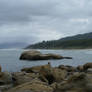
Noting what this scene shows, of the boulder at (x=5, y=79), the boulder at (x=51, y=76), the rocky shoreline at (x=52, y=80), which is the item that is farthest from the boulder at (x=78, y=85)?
the boulder at (x=51, y=76)

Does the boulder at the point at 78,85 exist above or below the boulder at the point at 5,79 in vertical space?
above

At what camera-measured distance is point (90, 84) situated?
7.70 meters

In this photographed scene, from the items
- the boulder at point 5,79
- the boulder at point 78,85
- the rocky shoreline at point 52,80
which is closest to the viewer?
the boulder at point 78,85

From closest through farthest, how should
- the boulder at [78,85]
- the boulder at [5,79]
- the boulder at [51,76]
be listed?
the boulder at [78,85]
the boulder at [5,79]
the boulder at [51,76]

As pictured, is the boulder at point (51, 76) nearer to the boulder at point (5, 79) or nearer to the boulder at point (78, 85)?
the boulder at point (5, 79)

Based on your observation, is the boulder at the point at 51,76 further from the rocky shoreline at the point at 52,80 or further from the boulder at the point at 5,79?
the boulder at the point at 5,79

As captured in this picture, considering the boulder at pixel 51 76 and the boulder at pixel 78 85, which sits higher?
the boulder at pixel 78 85

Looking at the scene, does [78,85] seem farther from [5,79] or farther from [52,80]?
[52,80]

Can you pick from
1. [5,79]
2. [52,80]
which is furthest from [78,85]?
[52,80]

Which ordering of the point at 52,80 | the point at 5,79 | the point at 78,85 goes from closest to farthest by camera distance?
the point at 78,85 → the point at 5,79 → the point at 52,80

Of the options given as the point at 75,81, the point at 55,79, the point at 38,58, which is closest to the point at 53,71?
the point at 55,79

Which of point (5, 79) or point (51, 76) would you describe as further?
point (51, 76)

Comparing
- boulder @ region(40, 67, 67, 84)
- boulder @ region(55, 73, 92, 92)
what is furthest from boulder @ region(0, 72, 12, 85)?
boulder @ region(55, 73, 92, 92)

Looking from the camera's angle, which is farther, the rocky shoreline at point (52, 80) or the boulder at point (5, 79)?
the boulder at point (5, 79)
